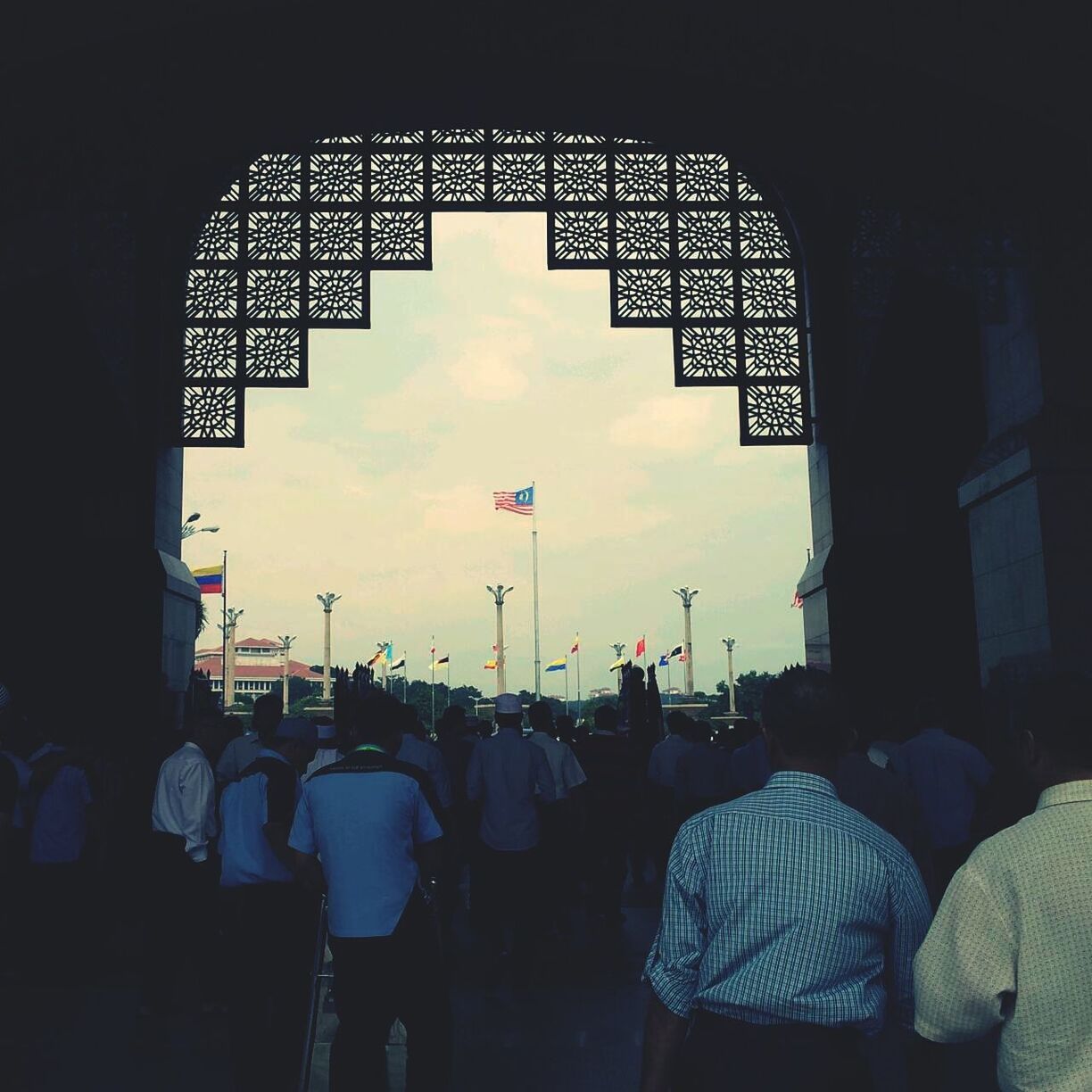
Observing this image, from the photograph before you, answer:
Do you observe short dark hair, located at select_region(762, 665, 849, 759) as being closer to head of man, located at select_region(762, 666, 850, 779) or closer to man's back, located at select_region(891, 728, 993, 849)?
head of man, located at select_region(762, 666, 850, 779)

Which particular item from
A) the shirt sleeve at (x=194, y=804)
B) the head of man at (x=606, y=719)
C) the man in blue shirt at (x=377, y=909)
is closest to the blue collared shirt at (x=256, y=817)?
the man in blue shirt at (x=377, y=909)

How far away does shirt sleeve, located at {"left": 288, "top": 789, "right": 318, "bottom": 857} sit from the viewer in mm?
4469

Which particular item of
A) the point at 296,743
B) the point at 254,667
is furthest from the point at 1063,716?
the point at 254,667

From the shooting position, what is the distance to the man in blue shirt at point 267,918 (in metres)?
5.08

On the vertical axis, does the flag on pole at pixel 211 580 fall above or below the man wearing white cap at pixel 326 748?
above

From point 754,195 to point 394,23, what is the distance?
7.28 m

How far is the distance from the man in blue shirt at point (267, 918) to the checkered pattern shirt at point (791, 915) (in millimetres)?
2727

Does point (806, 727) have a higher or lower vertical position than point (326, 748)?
higher

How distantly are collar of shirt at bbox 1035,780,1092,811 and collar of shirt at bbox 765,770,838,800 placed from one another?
1.49ft

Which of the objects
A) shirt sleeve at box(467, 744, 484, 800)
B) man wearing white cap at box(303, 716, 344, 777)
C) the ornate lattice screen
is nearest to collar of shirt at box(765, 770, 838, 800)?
Result: man wearing white cap at box(303, 716, 344, 777)

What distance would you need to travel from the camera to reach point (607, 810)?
1018 cm

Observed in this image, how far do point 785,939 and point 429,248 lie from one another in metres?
13.4

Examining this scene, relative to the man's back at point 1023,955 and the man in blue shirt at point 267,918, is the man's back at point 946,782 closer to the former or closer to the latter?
the man in blue shirt at point 267,918

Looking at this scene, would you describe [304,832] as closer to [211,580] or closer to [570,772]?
[570,772]
